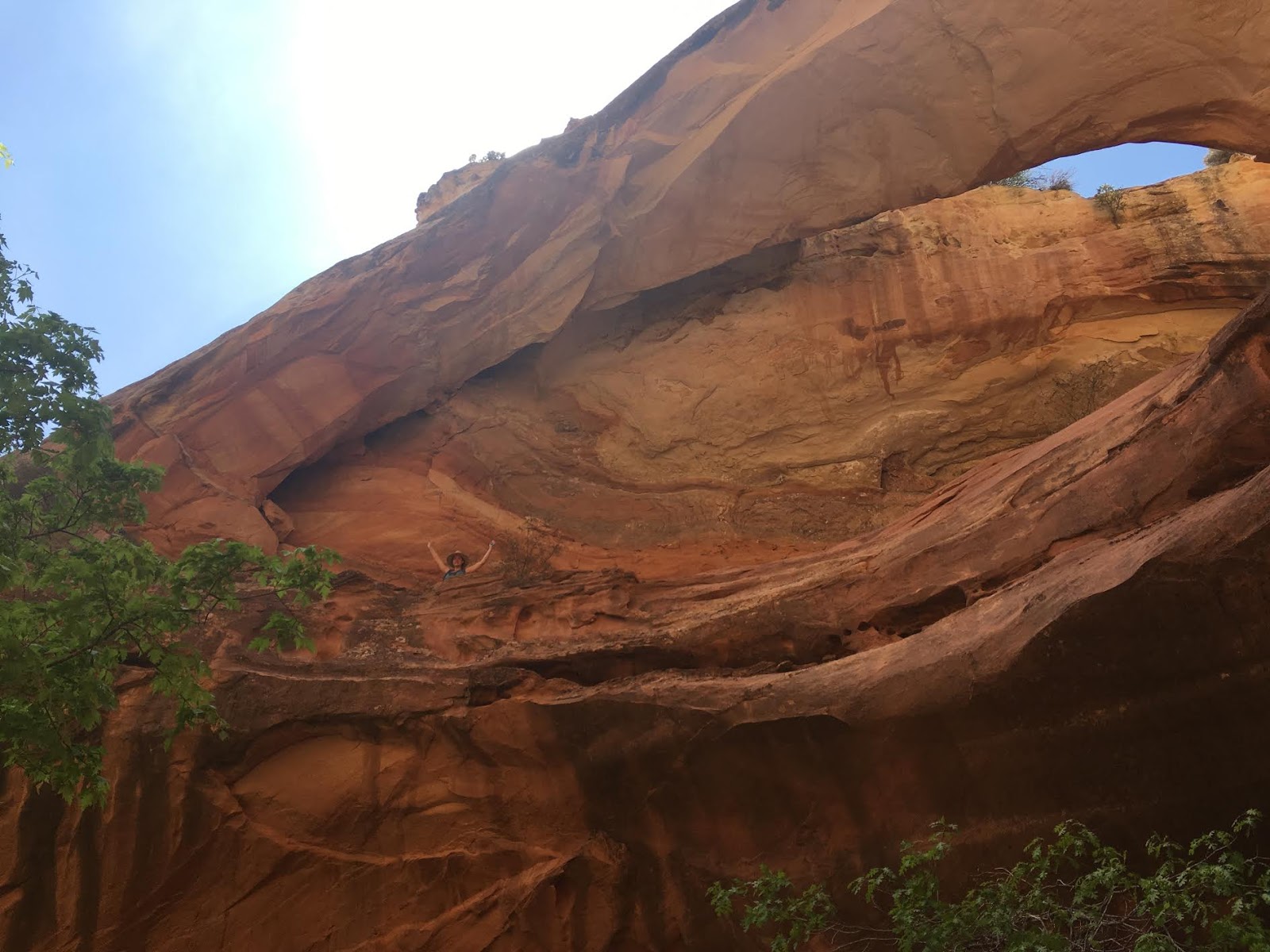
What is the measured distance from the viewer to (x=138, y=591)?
7.18 meters

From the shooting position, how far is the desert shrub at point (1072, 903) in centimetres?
480

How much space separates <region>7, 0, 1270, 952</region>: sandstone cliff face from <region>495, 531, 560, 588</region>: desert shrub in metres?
0.32

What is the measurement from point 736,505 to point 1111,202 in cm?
908

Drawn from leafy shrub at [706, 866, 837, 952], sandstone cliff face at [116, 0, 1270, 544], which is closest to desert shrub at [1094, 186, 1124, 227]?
sandstone cliff face at [116, 0, 1270, 544]

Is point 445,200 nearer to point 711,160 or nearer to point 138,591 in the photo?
point 711,160

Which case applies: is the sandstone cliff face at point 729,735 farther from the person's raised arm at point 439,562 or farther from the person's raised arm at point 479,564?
the person's raised arm at point 439,562

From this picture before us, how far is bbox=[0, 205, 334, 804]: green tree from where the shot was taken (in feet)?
20.0

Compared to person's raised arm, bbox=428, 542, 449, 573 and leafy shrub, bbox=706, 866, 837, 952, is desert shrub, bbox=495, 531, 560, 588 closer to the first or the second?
person's raised arm, bbox=428, 542, 449, 573

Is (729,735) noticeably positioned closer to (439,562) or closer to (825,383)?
(439,562)

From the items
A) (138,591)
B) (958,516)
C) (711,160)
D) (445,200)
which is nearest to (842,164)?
(711,160)

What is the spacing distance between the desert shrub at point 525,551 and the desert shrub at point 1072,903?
7.51 m

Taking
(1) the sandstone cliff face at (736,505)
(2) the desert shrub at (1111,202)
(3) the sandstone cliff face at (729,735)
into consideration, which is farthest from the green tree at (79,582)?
(2) the desert shrub at (1111,202)

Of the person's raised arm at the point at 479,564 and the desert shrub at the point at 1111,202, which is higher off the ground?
the desert shrub at the point at 1111,202

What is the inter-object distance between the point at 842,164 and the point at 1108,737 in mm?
9732
